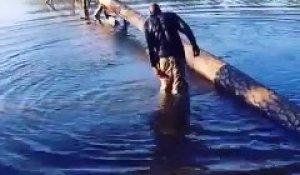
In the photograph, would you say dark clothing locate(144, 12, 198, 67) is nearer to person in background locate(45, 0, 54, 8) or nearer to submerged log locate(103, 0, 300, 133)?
submerged log locate(103, 0, 300, 133)

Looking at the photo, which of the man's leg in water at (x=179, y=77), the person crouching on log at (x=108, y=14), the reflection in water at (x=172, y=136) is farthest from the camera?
the person crouching on log at (x=108, y=14)

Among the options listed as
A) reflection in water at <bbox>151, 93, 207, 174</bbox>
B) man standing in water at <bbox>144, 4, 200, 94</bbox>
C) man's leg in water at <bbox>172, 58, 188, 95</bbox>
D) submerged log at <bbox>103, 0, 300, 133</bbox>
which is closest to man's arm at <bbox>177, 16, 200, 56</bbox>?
man standing in water at <bbox>144, 4, 200, 94</bbox>

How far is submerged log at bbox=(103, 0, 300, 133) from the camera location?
992cm

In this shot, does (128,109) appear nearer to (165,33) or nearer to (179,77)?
(179,77)

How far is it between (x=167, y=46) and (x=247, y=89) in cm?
185

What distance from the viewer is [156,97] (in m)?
12.1

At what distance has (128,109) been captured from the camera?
11398mm

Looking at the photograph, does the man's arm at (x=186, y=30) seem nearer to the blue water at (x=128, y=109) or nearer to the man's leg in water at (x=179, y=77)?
the man's leg in water at (x=179, y=77)

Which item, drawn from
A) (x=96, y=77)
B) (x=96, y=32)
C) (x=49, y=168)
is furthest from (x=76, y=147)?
(x=96, y=32)

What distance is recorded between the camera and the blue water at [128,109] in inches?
352

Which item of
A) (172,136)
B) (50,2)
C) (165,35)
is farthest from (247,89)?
(50,2)

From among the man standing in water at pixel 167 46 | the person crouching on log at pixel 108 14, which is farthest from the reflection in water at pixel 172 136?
Answer: the person crouching on log at pixel 108 14

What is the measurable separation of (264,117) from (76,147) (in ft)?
11.5

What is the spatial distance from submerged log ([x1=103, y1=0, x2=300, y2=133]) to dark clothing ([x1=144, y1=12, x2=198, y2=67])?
116 cm
